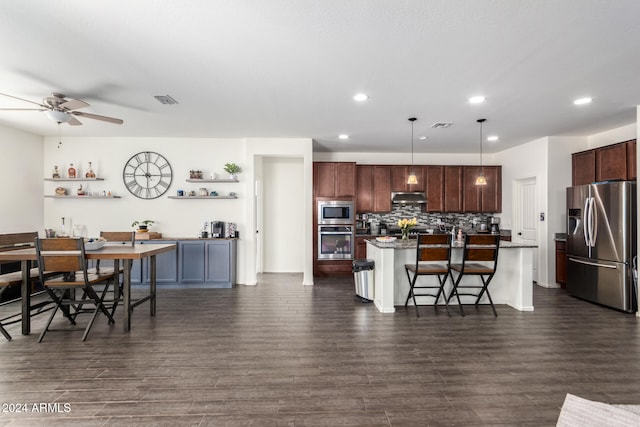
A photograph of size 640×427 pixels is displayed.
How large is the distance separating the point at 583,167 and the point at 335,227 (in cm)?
422

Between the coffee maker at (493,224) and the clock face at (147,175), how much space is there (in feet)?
21.3

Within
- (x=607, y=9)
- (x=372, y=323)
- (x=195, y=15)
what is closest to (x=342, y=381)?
(x=372, y=323)

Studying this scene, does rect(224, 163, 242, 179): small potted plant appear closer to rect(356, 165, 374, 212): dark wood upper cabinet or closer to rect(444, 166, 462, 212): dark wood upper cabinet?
rect(356, 165, 374, 212): dark wood upper cabinet

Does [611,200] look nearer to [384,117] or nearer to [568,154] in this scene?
[568,154]

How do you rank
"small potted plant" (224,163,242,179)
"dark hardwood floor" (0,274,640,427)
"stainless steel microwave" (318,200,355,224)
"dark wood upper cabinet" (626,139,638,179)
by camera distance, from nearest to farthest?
"dark hardwood floor" (0,274,640,427) → "dark wood upper cabinet" (626,139,638,179) → "small potted plant" (224,163,242,179) → "stainless steel microwave" (318,200,355,224)

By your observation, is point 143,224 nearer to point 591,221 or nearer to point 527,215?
point 591,221

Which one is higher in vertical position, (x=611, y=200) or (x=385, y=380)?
(x=611, y=200)

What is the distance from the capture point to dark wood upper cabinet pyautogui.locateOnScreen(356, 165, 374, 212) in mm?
6723

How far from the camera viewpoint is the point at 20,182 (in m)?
5.23

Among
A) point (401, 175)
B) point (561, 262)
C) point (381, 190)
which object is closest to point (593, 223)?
point (561, 262)

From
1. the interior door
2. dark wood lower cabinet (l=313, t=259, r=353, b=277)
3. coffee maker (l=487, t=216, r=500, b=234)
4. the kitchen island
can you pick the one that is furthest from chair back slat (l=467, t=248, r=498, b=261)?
coffee maker (l=487, t=216, r=500, b=234)

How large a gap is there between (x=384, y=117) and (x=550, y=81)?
6.12 ft

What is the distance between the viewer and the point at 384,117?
4.44 metres

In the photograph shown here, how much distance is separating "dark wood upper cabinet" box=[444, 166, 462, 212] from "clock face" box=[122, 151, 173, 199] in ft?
17.8
